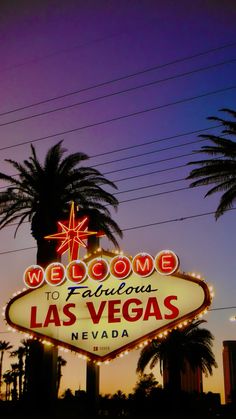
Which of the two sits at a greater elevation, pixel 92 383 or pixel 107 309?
pixel 107 309

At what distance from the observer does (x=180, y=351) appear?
1772 inches

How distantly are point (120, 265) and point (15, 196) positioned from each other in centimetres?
859

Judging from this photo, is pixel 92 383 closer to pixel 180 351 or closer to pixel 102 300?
pixel 102 300

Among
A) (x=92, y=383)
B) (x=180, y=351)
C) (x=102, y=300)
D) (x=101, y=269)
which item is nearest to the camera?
(x=92, y=383)

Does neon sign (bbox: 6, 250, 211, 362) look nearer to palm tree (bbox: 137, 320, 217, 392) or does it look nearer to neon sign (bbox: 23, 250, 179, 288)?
neon sign (bbox: 23, 250, 179, 288)

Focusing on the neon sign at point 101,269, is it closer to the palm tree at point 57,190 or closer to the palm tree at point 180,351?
the palm tree at point 57,190

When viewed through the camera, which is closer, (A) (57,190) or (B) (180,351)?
(A) (57,190)

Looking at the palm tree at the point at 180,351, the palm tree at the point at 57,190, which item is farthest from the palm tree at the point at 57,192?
the palm tree at the point at 180,351

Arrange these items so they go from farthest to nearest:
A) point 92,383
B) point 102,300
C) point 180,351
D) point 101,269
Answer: point 180,351
point 101,269
point 102,300
point 92,383

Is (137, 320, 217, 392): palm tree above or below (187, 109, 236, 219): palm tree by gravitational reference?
below

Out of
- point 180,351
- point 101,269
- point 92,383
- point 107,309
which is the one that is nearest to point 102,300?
point 107,309

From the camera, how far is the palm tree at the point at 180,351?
44719mm

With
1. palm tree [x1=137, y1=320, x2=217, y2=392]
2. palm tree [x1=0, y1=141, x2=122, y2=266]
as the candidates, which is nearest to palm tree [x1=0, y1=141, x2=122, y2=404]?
palm tree [x1=0, y1=141, x2=122, y2=266]

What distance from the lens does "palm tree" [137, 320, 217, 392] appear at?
44.7 meters
